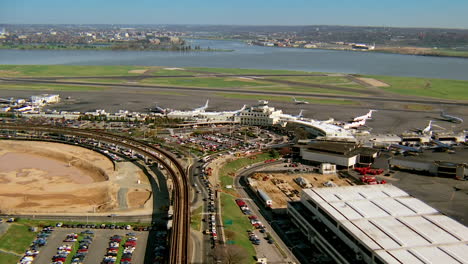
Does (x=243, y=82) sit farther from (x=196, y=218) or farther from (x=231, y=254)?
(x=231, y=254)

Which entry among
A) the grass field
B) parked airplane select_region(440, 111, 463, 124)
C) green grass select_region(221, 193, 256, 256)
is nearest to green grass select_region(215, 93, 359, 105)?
the grass field

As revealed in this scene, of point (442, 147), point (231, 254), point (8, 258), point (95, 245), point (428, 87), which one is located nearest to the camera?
point (8, 258)

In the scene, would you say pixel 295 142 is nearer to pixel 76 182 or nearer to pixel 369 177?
pixel 369 177

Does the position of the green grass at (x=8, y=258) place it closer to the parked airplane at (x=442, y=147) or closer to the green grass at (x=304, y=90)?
the parked airplane at (x=442, y=147)

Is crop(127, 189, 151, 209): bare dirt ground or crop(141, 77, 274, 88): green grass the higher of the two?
crop(141, 77, 274, 88): green grass

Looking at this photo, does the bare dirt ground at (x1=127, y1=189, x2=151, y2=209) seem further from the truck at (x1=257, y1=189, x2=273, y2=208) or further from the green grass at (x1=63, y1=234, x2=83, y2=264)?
the truck at (x1=257, y1=189, x2=273, y2=208)

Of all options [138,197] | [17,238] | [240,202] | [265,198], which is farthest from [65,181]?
[265,198]
